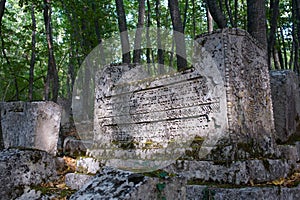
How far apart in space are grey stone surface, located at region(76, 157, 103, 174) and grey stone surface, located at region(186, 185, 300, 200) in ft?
8.67

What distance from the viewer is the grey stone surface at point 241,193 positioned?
3871 mm

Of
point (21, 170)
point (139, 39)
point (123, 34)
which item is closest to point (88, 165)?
point (21, 170)

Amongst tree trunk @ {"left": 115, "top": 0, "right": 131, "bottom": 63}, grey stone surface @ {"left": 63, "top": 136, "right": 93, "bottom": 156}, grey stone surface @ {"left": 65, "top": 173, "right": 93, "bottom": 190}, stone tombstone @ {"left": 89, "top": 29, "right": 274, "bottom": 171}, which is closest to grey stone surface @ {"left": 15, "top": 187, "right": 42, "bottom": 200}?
stone tombstone @ {"left": 89, "top": 29, "right": 274, "bottom": 171}

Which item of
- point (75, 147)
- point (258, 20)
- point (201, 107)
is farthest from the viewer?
point (75, 147)

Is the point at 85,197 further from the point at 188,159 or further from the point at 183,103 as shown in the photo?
the point at 183,103

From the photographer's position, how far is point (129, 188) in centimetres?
214

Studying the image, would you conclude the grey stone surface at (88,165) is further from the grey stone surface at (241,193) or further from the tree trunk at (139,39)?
the tree trunk at (139,39)

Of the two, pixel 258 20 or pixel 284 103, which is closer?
pixel 284 103

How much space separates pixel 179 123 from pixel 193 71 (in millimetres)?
978

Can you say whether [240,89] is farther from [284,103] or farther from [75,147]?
[75,147]

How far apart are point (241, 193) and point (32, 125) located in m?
5.78

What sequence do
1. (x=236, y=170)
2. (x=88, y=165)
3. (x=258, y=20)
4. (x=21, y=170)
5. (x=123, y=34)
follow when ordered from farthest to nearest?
(x=123, y=34), (x=258, y=20), (x=88, y=165), (x=21, y=170), (x=236, y=170)

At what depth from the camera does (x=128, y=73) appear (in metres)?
7.33

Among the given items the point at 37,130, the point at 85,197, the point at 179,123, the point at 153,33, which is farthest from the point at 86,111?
the point at 85,197
